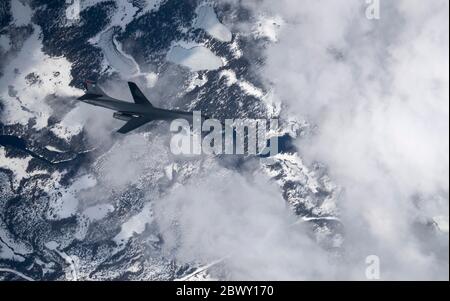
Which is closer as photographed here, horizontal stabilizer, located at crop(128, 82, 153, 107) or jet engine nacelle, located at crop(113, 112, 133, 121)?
jet engine nacelle, located at crop(113, 112, 133, 121)

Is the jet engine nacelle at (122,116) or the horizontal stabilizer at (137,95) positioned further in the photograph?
the horizontal stabilizer at (137,95)

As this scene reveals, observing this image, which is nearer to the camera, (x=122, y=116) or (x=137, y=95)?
(x=122, y=116)

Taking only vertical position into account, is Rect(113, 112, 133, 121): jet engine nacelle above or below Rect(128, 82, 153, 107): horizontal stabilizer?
below

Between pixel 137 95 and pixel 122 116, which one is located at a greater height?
pixel 137 95

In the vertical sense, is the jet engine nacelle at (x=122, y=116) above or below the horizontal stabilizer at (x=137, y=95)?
below
